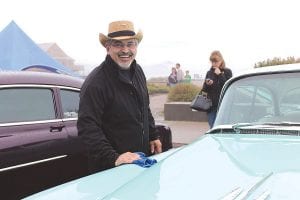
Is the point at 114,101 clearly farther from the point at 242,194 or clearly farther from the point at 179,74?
the point at 179,74

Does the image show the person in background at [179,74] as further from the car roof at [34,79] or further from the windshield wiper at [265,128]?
the windshield wiper at [265,128]

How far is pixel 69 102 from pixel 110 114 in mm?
1548

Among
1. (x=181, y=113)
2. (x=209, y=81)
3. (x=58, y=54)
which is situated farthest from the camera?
(x=58, y=54)

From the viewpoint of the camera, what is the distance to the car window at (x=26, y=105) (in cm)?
445

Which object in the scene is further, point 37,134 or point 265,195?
point 37,134

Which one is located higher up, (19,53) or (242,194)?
(19,53)

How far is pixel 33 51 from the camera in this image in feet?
42.8

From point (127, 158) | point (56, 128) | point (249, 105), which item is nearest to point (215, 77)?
point (56, 128)

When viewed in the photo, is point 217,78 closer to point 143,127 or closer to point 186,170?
point 143,127

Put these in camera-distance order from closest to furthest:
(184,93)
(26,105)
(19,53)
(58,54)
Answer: (26,105)
(19,53)
(184,93)
(58,54)

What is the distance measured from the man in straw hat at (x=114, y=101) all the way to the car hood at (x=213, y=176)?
1.77 feet

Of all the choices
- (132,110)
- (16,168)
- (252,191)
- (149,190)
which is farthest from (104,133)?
(252,191)

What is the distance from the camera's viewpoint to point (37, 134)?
4.55 metres

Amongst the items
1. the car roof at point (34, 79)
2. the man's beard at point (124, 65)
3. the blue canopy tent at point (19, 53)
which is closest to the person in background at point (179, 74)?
the blue canopy tent at point (19, 53)
